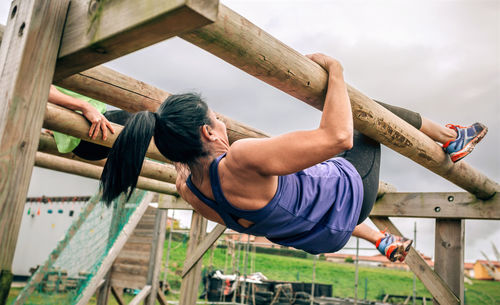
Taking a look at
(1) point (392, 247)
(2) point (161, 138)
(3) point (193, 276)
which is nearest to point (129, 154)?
(2) point (161, 138)

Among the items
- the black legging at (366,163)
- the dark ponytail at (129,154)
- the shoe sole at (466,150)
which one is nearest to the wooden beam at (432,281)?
the shoe sole at (466,150)

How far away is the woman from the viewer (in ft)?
5.22

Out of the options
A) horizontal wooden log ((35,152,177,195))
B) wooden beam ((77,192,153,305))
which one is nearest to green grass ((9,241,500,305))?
wooden beam ((77,192,153,305))

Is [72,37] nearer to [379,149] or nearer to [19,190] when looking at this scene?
[19,190]

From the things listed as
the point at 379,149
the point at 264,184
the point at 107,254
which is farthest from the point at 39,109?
the point at 107,254

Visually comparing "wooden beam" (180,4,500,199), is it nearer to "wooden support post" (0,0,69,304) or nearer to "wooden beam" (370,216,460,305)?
"wooden support post" (0,0,69,304)

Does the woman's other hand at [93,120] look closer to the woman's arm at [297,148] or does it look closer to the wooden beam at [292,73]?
the woman's arm at [297,148]

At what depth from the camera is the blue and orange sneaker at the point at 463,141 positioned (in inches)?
110

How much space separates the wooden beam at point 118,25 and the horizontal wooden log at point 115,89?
2.33 ft

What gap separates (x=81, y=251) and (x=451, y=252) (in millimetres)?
5246

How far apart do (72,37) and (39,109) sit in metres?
0.25

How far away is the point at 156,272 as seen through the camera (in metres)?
7.04

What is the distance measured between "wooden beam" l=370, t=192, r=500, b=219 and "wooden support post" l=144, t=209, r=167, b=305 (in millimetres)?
4136

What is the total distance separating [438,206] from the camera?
12.4 ft
